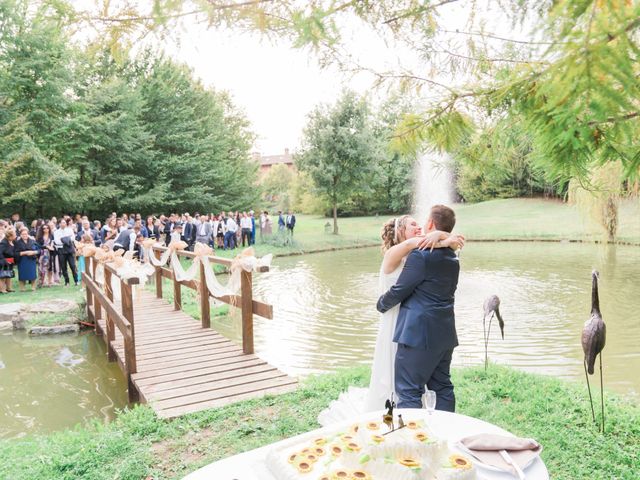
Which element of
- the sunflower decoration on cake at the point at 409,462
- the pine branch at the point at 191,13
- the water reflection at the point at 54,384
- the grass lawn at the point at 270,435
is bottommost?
the water reflection at the point at 54,384

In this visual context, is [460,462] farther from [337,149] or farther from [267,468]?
[337,149]

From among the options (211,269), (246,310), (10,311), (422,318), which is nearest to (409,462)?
(422,318)

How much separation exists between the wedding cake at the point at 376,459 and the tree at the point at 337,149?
1172 inches

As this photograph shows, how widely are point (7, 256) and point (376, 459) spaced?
1460 cm

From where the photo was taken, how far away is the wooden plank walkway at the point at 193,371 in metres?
5.65

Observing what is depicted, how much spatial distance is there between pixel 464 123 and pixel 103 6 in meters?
2.57

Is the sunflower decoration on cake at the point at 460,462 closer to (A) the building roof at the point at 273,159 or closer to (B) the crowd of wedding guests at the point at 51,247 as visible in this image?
(B) the crowd of wedding guests at the point at 51,247

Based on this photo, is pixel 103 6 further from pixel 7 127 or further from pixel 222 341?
pixel 7 127

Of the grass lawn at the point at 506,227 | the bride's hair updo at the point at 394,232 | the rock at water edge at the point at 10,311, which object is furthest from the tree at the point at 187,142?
the bride's hair updo at the point at 394,232

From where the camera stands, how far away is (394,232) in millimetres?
4328

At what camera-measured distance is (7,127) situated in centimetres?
1936

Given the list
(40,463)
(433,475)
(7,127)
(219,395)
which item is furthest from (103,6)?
(7,127)

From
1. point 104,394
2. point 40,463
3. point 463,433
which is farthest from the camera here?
point 104,394

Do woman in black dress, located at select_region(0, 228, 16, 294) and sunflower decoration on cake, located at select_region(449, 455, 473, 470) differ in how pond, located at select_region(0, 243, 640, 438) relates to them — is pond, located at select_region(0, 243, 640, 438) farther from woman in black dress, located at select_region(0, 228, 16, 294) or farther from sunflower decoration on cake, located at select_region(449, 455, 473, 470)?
sunflower decoration on cake, located at select_region(449, 455, 473, 470)
